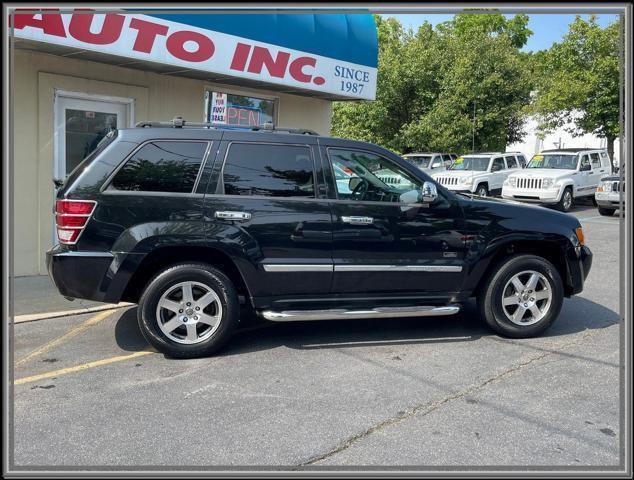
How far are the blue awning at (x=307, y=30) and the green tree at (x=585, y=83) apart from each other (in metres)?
13.0

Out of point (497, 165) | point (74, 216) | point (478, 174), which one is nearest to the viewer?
point (74, 216)

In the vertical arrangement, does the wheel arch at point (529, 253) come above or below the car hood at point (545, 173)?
below

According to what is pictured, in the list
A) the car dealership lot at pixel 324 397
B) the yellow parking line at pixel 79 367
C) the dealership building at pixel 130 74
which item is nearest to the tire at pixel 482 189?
the dealership building at pixel 130 74

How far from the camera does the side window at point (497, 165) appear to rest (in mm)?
21230

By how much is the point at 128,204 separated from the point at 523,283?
146 inches

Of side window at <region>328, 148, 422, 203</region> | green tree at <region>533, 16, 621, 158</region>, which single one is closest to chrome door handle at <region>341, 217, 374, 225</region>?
side window at <region>328, 148, 422, 203</region>

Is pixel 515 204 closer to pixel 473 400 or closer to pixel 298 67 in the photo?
pixel 473 400

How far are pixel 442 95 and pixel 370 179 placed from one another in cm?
2198

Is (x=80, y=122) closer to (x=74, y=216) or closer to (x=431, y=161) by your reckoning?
(x=74, y=216)

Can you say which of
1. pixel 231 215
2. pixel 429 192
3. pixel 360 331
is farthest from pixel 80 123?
pixel 429 192

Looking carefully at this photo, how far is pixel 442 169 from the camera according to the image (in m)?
23.2

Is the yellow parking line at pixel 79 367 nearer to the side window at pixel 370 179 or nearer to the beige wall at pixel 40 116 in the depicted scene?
the side window at pixel 370 179

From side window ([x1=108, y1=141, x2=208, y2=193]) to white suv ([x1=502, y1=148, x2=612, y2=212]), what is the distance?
49.6 feet

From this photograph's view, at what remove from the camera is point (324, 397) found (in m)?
4.26
